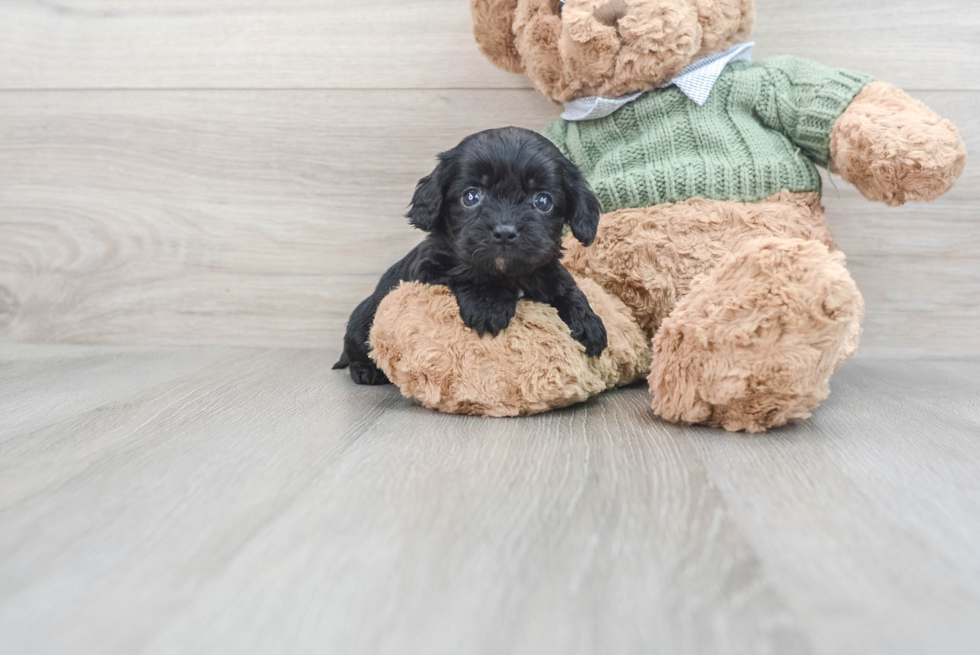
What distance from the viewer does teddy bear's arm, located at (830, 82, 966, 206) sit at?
1113mm

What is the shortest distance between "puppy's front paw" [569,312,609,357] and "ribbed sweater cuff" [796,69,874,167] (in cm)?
50

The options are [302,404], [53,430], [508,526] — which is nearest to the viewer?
[508,526]

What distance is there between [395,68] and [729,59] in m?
0.78

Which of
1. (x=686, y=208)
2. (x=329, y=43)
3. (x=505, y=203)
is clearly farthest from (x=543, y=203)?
(x=329, y=43)

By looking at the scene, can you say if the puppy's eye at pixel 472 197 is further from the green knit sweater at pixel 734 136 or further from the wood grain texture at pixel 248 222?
the wood grain texture at pixel 248 222

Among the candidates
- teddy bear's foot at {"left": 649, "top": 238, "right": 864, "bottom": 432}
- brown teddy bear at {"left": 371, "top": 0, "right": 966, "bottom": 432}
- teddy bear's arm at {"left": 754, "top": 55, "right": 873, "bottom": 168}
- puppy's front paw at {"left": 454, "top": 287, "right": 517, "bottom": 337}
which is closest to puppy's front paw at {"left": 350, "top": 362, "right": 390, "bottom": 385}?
brown teddy bear at {"left": 371, "top": 0, "right": 966, "bottom": 432}

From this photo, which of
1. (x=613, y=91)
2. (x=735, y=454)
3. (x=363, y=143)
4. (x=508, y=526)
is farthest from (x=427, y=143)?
(x=508, y=526)

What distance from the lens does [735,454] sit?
2.99ft

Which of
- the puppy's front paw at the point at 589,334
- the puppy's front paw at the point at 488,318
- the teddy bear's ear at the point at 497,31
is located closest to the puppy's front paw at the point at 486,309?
the puppy's front paw at the point at 488,318

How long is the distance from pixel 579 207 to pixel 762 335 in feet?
1.06

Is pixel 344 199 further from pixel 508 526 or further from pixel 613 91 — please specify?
pixel 508 526

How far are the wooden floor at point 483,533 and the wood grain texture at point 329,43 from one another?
0.86 meters

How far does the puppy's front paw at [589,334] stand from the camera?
1.14m

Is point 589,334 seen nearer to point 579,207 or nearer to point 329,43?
point 579,207
